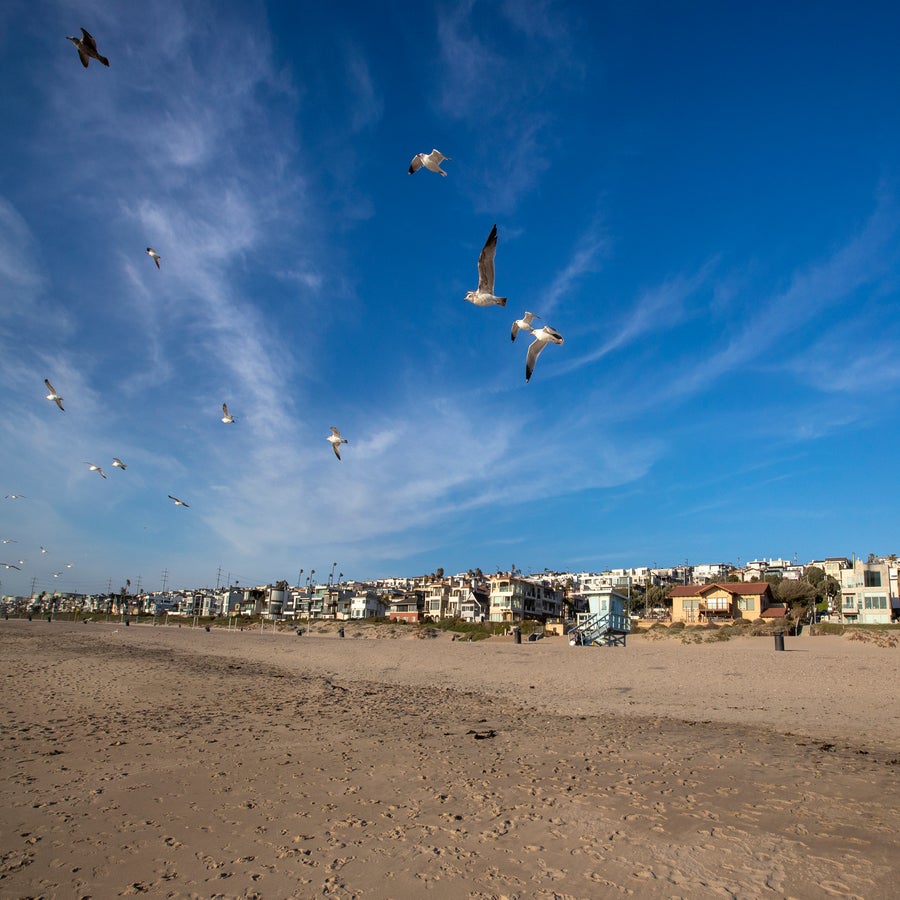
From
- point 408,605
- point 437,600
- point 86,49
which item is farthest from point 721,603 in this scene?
point 86,49

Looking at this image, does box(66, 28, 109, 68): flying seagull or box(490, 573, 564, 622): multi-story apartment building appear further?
box(490, 573, 564, 622): multi-story apartment building

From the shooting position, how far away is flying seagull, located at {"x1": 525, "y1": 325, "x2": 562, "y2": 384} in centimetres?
1611

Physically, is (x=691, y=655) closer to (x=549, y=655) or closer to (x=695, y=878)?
(x=549, y=655)

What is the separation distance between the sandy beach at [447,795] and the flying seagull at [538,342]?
29.2ft

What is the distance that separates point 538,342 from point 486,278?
259cm

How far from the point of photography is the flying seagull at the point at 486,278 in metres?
14.5

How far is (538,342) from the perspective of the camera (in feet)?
54.5

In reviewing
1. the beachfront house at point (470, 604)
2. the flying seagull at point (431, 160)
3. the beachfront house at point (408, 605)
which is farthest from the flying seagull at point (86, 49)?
the beachfront house at point (408, 605)

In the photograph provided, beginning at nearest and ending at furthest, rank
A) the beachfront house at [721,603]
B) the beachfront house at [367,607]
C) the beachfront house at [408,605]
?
1. the beachfront house at [721,603]
2. the beachfront house at [367,607]
3. the beachfront house at [408,605]

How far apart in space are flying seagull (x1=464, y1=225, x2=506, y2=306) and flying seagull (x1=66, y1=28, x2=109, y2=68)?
29.1 feet

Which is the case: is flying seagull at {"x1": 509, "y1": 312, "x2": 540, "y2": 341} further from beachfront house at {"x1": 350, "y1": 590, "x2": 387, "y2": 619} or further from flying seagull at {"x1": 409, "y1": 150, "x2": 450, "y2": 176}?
beachfront house at {"x1": 350, "y1": 590, "x2": 387, "y2": 619}

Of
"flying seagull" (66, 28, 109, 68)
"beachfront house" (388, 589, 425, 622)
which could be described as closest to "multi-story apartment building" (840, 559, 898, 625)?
"beachfront house" (388, 589, 425, 622)

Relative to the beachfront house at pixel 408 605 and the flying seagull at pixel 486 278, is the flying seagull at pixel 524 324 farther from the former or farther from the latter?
the beachfront house at pixel 408 605

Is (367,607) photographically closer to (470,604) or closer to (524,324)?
(470,604)
